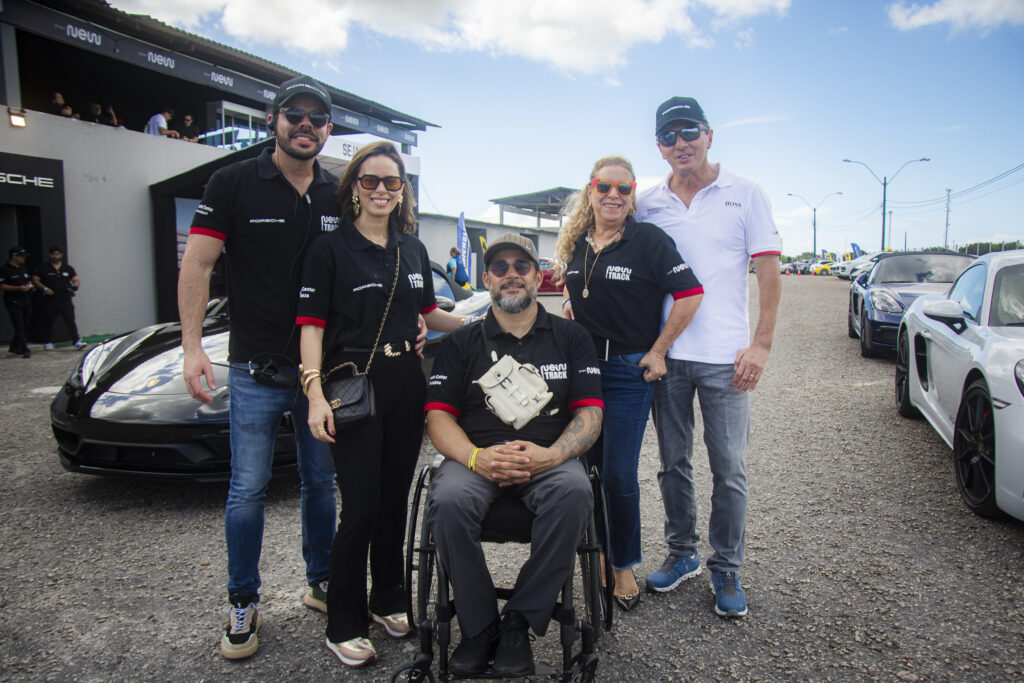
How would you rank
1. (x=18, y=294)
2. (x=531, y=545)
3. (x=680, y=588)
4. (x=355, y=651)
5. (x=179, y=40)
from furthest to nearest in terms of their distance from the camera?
(x=179, y=40) → (x=18, y=294) → (x=680, y=588) → (x=355, y=651) → (x=531, y=545)

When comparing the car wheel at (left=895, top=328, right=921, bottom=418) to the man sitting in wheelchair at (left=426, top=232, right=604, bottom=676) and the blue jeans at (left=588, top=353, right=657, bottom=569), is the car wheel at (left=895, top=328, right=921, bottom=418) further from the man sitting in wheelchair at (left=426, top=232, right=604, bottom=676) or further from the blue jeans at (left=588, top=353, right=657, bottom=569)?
the man sitting in wheelchair at (left=426, top=232, right=604, bottom=676)

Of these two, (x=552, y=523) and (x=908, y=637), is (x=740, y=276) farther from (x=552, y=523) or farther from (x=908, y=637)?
(x=908, y=637)

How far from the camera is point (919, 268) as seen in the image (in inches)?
359

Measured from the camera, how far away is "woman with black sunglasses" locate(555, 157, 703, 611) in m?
2.58

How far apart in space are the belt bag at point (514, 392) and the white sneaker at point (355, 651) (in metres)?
0.93

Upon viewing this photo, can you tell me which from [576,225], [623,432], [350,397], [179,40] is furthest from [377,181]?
[179,40]

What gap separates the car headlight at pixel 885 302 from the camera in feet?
25.9

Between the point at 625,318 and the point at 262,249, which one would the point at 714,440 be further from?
the point at 262,249

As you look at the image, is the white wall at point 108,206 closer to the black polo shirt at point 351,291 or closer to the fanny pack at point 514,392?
the black polo shirt at point 351,291

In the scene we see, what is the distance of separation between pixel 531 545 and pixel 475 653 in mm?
365

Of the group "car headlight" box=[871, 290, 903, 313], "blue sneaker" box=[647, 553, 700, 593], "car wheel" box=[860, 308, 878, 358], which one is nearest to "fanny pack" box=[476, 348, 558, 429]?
"blue sneaker" box=[647, 553, 700, 593]

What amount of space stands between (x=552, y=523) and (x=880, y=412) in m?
4.85

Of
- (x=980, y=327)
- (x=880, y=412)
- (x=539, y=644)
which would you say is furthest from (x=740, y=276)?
(x=880, y=412)

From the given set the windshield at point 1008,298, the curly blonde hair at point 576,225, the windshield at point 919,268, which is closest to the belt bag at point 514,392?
the curly blonde hair at point 576,225
